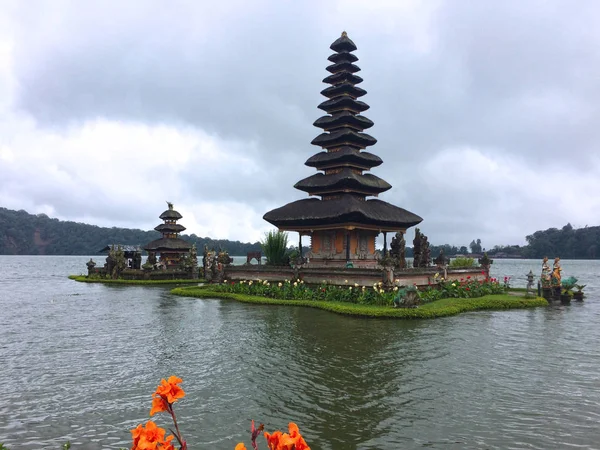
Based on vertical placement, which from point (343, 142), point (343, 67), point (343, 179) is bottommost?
point (343, 179)

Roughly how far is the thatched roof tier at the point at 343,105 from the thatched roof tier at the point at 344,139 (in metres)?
2.07

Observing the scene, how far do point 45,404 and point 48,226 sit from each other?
198 metres

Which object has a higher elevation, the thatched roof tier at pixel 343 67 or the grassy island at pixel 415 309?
the thatched roof tier at pixel 343 67

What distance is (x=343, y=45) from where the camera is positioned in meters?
35.0

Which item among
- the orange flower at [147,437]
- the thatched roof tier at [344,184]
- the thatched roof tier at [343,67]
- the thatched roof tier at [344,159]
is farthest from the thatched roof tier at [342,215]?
the orange flower at [147,437]

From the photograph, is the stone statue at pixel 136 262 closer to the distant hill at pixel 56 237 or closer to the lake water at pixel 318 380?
the lake water at pixel 318 380

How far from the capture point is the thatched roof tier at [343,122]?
108 feet

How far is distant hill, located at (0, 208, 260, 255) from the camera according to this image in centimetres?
16325

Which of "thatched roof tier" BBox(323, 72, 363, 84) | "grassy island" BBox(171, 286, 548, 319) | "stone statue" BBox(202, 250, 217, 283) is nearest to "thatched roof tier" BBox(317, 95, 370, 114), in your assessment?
"thatched roof tier" BBox(323, 72, 363, 84)

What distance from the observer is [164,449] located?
8.64 ft

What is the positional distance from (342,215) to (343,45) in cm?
1695

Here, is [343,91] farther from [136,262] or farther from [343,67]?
[136,262]

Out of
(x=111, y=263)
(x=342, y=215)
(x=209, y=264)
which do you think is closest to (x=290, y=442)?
(x=342, y=215)

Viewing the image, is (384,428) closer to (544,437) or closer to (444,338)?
(544,437)
